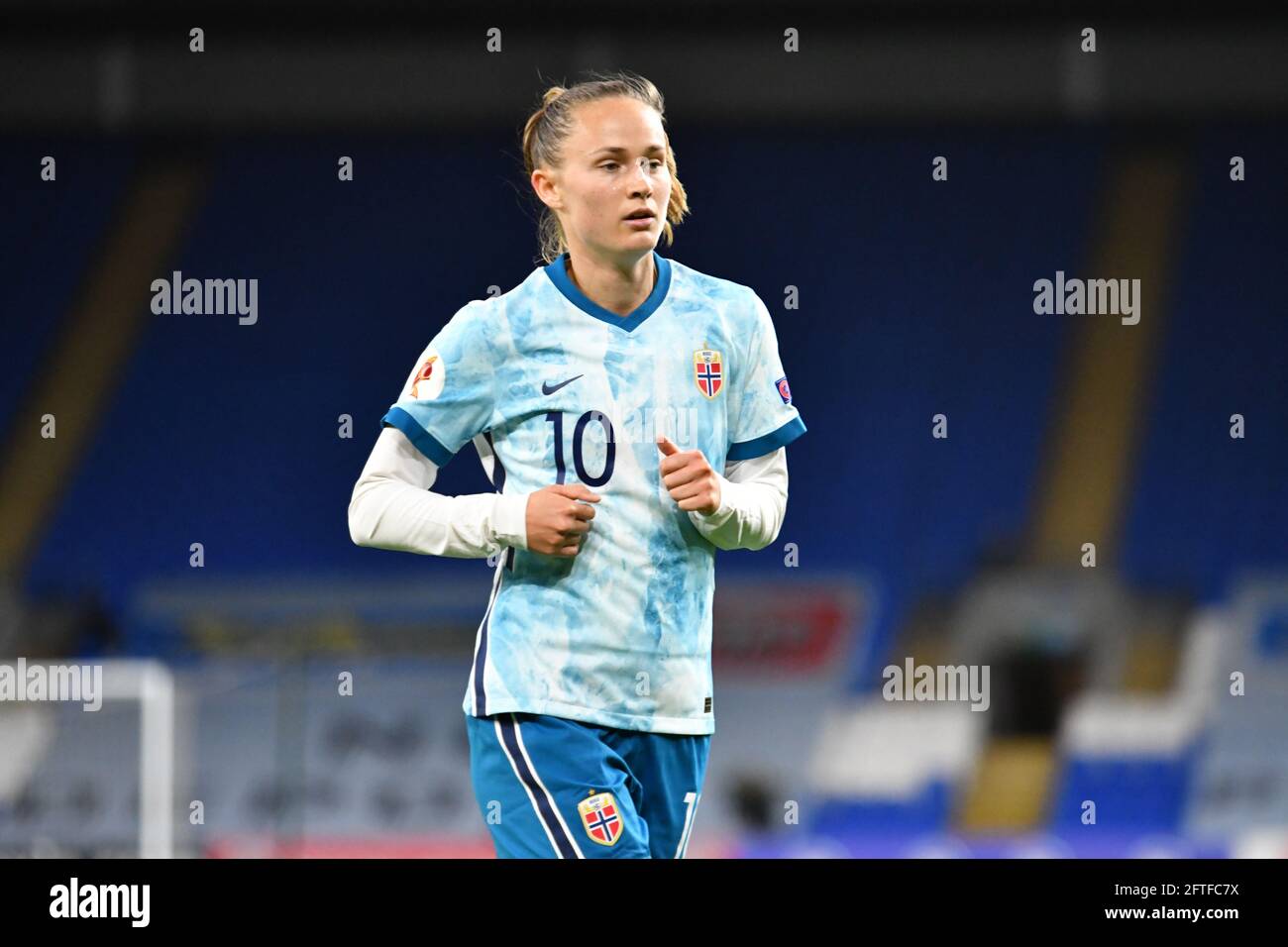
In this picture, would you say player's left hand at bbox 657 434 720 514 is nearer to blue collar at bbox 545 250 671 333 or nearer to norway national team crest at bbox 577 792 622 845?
blue collar at bbox 545 250 671 333

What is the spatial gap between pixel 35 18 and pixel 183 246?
4.39ft

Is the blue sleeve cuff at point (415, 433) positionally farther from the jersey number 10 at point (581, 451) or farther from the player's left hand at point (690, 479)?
the player's left hand at point (690, 479)

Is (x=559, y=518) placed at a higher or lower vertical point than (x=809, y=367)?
lower

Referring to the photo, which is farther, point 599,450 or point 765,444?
point 765,444

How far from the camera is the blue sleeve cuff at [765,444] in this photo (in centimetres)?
256

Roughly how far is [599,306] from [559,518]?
1.21ft

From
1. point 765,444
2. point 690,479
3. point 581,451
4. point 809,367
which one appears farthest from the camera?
point 809,367

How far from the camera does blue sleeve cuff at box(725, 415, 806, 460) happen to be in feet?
8.39

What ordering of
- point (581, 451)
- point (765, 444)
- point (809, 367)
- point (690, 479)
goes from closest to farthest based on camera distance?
point (690, 479) < point (581, 451) < point (765, 444) < point (809, 367)

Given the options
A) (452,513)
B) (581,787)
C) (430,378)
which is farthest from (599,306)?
(581,787)

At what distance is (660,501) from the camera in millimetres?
2436

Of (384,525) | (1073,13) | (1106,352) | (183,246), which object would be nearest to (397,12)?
(183,246)

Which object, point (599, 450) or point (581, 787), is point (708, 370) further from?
point (581, 787)

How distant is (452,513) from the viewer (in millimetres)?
2434
